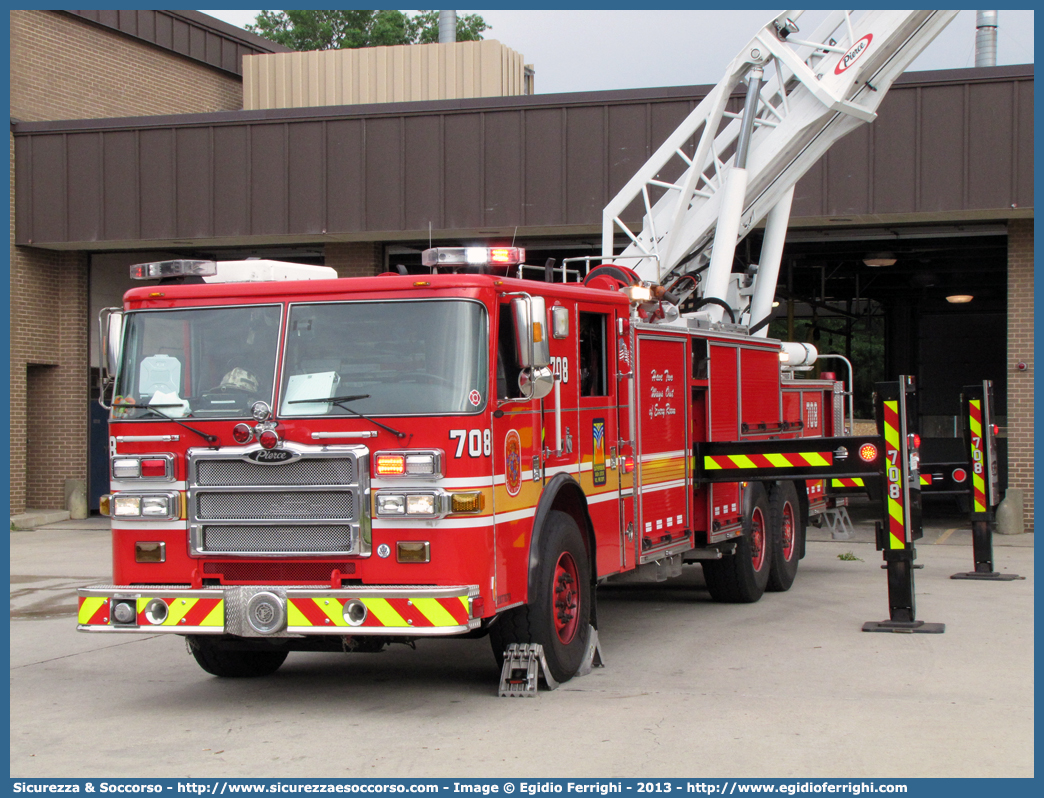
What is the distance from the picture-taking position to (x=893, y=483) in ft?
30.9

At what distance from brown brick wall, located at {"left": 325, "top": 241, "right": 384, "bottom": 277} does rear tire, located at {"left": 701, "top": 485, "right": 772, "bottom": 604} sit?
30.0ft

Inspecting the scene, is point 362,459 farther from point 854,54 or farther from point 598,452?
point 854,54

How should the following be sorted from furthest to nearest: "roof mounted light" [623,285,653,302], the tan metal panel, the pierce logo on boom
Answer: the tan metal panel < the pierce logo on boom < "roof mounted light" [623,285,653,302]

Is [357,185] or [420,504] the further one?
[357,185]

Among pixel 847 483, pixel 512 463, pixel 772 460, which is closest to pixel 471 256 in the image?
pixel 512 463

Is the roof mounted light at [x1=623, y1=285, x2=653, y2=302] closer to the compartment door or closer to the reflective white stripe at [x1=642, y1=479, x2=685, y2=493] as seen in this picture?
the compartment door

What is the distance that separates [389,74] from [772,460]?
14955 mm

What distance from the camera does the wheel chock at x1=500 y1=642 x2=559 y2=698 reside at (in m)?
7.29

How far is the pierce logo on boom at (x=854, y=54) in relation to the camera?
36.8 feet

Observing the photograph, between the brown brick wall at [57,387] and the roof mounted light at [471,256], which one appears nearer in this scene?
the roof mounted light at [471,256]

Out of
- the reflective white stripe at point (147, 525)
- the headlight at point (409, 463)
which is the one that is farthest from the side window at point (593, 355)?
the reflective white stripe at point (147, 525)

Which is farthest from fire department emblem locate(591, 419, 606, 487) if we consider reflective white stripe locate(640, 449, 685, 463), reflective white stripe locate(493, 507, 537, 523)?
reflective white stripe locate(493, 507, 537, 523)

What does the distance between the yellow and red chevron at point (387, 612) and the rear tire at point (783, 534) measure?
5700 millimetres

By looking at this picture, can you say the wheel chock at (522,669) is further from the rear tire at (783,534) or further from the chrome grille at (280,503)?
the rear tire at (783,534)
